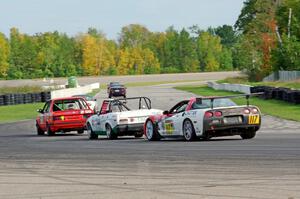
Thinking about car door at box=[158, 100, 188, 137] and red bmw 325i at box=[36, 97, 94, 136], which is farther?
red bmw 325i at box=[36, 97, 94, 136]

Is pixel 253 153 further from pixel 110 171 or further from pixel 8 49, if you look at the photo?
pixel 8 49

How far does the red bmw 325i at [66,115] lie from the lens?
26562mm

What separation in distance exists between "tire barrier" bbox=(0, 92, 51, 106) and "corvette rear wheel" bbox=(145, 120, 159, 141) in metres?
38.7

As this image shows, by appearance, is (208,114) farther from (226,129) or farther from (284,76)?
(284,76)

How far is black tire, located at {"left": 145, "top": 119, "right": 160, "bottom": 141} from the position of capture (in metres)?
20.0

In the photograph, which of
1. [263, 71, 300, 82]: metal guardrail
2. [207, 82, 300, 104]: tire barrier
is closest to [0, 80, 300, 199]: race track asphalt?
[207, 82, 300, 104]: tire barrier

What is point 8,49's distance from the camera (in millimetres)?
164125

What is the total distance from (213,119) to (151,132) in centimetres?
270

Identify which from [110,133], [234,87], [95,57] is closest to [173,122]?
[110,133]

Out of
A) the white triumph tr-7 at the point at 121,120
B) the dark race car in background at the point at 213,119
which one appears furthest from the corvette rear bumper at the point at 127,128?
the dark race car in background at the point at 213,119

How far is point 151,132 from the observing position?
20172mm

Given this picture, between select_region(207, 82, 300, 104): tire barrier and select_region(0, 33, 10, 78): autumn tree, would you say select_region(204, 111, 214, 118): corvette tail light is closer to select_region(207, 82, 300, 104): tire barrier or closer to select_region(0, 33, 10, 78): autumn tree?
select_region(207, 82, 300, 104): tire barrier

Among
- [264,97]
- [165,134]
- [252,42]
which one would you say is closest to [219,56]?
[252,42]

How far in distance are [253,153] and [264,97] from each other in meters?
32.6
